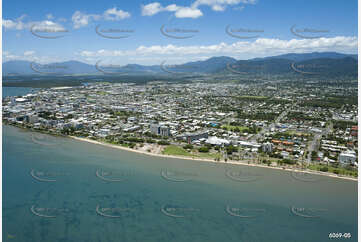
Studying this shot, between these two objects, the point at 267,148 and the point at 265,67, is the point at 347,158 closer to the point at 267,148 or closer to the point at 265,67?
the point at 267,148

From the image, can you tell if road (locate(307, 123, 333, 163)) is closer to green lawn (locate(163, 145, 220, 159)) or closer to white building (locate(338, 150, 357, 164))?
white building (locate(338, 150, 357, 164))

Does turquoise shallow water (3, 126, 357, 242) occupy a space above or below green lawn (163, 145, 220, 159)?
below

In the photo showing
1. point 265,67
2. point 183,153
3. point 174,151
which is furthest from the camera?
point 265,67

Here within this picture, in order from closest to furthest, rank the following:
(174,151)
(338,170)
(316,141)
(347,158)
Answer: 1. (338,170)
2. (347,158)
3. (174,151)
4. (316,141)

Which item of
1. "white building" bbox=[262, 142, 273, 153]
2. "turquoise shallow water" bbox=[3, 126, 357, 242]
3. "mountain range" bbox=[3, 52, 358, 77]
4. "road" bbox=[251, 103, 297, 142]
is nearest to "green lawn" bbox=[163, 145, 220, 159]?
"turquoise shallow water" bbox=[3, 126, 357, 242]

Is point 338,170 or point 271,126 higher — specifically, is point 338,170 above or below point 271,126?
below

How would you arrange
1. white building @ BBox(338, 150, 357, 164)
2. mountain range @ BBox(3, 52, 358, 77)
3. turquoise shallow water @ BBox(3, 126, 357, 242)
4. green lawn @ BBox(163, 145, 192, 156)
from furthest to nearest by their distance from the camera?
mountain range @ BBox(3, 52, 358, 77) → green lawn @ BBox(163, 145, 192, 156) → white building @ BBox(338, 150, 357, 164) → turquoise shallow water @ BBox(3, 126, 357, 242)

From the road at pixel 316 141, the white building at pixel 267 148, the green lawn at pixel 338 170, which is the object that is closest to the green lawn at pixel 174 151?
the white building at pixel 267 148

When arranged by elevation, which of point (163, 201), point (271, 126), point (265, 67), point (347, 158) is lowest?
point (163, 201)

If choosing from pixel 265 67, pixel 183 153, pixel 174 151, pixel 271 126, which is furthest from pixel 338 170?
pixel 265 67
